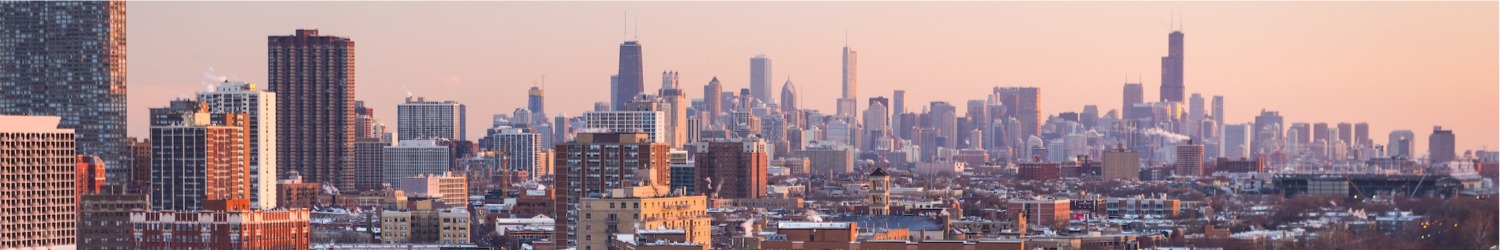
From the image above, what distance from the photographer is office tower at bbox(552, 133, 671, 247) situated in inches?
2709

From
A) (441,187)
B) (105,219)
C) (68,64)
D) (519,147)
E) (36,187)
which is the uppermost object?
(68,64)

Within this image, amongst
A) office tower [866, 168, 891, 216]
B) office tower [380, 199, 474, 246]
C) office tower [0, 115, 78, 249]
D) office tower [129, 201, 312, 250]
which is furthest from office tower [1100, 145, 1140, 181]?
office tower [129, 201, 312, 250]

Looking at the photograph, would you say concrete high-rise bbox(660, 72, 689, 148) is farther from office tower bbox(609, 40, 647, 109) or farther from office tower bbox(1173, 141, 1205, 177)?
office tower bbox(1173, 141, 1205, 177)

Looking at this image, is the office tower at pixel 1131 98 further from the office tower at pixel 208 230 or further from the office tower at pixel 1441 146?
the office tower at pixel 208 230

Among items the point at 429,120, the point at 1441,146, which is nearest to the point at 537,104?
the point at 429,120

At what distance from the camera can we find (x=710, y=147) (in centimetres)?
11000

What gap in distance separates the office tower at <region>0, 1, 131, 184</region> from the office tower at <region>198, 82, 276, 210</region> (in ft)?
9.74

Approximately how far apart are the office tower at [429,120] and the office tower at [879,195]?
75.8 meters

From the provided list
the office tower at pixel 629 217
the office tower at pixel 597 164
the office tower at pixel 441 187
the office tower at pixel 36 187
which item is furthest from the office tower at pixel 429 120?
the office tower at pixel 629 217

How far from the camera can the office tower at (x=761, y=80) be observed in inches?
6206

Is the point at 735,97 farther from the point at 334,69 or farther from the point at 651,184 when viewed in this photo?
the point at 651,184

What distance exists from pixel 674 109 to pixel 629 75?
565cm

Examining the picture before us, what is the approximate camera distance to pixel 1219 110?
125312 millimetres

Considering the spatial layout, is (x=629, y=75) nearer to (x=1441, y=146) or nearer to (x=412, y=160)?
(x=412, y=160)
